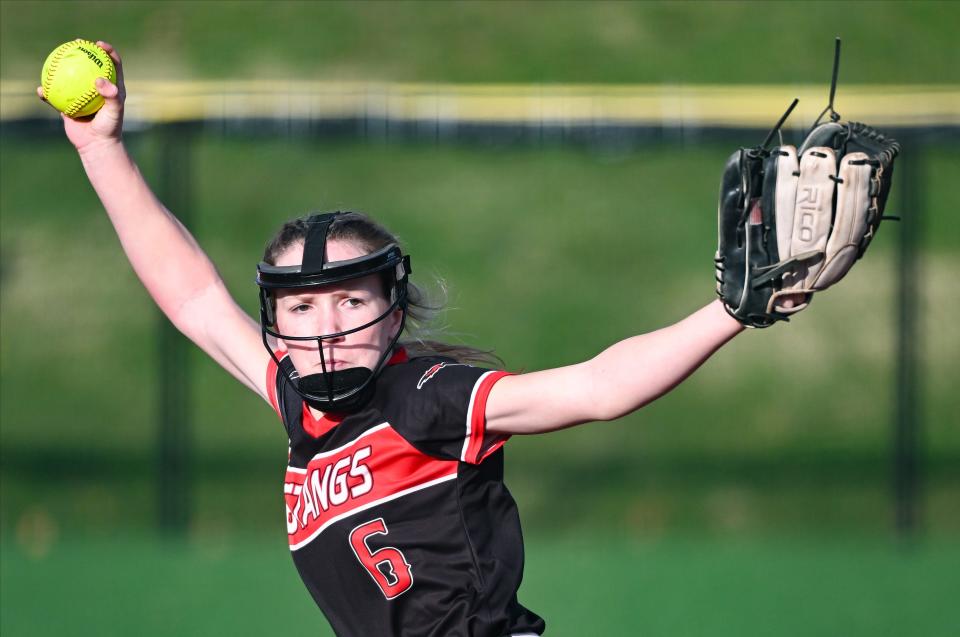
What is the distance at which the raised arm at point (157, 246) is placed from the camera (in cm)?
280

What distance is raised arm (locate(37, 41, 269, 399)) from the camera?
2.80 m

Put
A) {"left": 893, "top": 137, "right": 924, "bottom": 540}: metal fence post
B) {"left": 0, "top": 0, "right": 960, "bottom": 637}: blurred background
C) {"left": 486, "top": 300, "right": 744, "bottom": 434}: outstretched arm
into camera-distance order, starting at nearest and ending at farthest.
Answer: {"left": 486, "top": 300, "right": 744, "bottom": 434}: outstretched arm, {"left": 0, "top": 0, "right": 960, "bottom": 637}: blurred background, {"left": 893, "top": 137, "right": 924, "bottom": 540}: metal fence post

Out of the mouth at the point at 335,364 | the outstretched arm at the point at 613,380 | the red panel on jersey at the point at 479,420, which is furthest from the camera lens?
the mouth at the point at 335,364

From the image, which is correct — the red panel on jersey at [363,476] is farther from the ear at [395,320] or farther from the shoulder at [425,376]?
the ear at [395,320]

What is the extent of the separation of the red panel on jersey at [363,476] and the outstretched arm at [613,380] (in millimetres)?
160

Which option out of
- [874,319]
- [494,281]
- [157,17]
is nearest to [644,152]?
[494,281]

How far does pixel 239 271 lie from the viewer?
8609 mm

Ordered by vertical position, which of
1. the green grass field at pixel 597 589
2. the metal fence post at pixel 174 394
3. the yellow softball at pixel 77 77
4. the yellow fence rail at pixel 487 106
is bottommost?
the green grass field at pixel 597 589

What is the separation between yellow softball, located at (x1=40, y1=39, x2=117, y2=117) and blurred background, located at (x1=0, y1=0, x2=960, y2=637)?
2424 millimetres

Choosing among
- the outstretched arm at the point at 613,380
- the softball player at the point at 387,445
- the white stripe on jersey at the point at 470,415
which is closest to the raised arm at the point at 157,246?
the softball player at the point at 387,445

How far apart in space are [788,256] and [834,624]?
10.6 feet

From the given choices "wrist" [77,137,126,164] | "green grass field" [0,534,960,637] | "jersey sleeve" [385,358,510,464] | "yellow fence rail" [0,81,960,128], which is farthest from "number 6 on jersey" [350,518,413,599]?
"yellow fence rail" [0,81,960,128]

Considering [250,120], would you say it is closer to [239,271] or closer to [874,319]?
[239,271]

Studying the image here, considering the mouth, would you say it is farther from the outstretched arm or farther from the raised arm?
the raised arm
